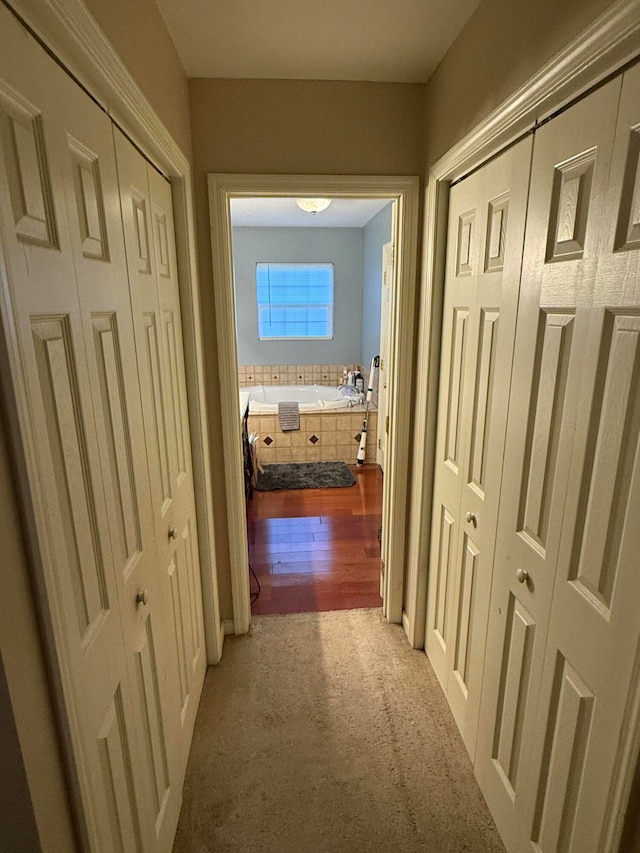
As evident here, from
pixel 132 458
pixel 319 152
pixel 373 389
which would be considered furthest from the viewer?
pixel 373 389

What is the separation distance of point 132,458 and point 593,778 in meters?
1.25

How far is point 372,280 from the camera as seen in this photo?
541cm

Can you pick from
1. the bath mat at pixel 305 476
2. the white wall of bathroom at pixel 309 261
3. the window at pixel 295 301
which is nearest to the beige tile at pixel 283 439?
the bath mat at pixel 305 476

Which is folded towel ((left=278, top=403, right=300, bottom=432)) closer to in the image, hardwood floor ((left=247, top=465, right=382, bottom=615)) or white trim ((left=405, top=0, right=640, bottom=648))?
hardwood floor ((left=247, top=465, right=382, bottom=615))

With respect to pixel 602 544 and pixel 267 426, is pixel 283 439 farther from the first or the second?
pixel 602 544

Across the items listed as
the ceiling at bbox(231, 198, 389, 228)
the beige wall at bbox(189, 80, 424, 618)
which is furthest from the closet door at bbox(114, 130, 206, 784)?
the ceiling at bbox(231, 198, 389, 228)

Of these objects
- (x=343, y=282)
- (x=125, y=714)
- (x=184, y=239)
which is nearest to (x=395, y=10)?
(x=184, y=239)

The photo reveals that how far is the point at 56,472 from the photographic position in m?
0.81

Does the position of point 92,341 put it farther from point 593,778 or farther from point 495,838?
point 495,838

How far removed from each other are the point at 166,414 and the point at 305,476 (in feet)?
10.1

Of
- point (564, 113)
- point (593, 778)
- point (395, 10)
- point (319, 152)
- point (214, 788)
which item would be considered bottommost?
point (214, 788)

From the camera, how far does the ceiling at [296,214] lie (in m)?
4.39

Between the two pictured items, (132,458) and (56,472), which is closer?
(56,472)

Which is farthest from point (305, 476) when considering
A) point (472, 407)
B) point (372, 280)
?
point (472, 407)
